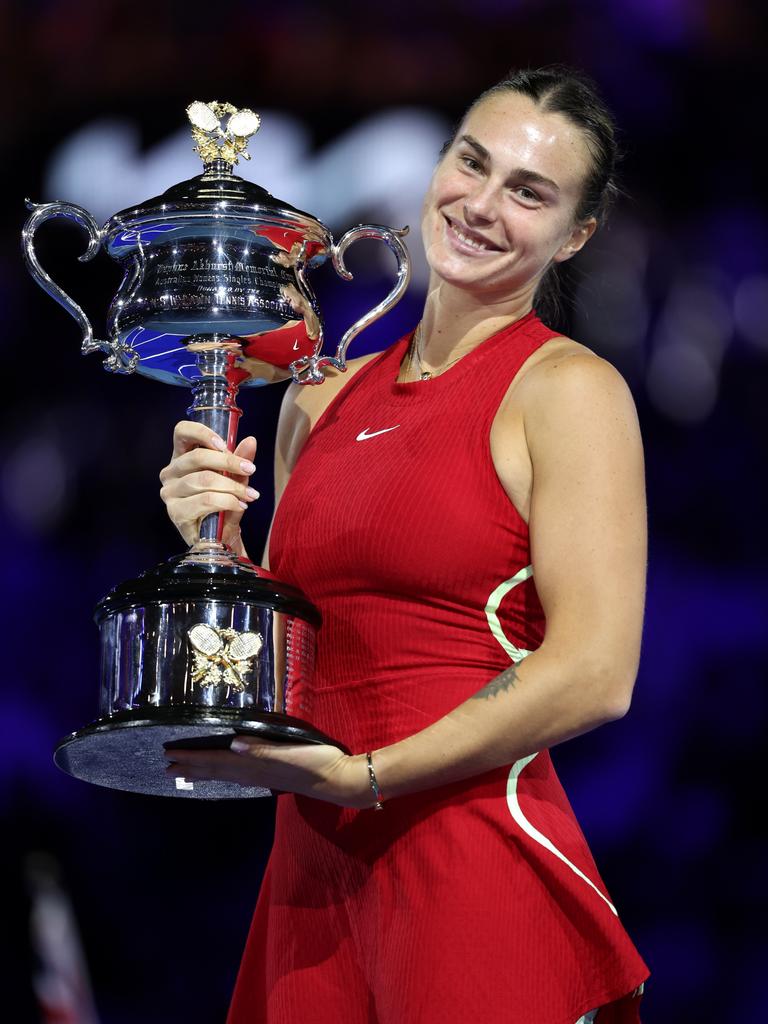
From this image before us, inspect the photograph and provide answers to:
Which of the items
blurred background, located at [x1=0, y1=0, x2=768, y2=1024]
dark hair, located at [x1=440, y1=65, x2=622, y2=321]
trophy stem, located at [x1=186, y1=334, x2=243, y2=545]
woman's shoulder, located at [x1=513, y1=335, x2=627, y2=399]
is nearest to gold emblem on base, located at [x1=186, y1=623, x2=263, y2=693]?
trophy stem, located at [x1=186, y1=334, x2=243, y2=545]

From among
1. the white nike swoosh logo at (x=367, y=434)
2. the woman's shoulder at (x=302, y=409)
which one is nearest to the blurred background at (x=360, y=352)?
the woman's shoulder at (x=302, y=409)

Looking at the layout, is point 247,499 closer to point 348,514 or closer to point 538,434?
point 348,514

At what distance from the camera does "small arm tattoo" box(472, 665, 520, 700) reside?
53.0 inches

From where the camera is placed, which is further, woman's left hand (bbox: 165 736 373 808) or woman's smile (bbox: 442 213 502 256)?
woman's smile (bbox: 442 213 502 256)

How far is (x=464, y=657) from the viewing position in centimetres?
143

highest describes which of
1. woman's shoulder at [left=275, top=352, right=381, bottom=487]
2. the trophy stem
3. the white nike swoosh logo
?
woman's shoulder at [left=275, top=352, right=381, bottom=487]

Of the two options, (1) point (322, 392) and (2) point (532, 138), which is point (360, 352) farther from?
(2) point (532, 138)

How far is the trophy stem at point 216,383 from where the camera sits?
5.00ft

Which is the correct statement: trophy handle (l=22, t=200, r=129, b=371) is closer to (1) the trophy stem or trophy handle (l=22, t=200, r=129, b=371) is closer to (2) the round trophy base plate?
(1) the trophy stem

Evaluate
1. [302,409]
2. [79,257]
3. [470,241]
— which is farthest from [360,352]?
[79,257]

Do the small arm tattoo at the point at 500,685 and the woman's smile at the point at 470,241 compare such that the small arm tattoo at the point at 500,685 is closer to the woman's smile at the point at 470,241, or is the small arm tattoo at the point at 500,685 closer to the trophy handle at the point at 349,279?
the trophy handle at the point at 349,279

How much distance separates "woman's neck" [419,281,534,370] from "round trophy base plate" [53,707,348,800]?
48cm

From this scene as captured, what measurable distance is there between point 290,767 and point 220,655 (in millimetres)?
113

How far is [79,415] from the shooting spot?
2.64 m
